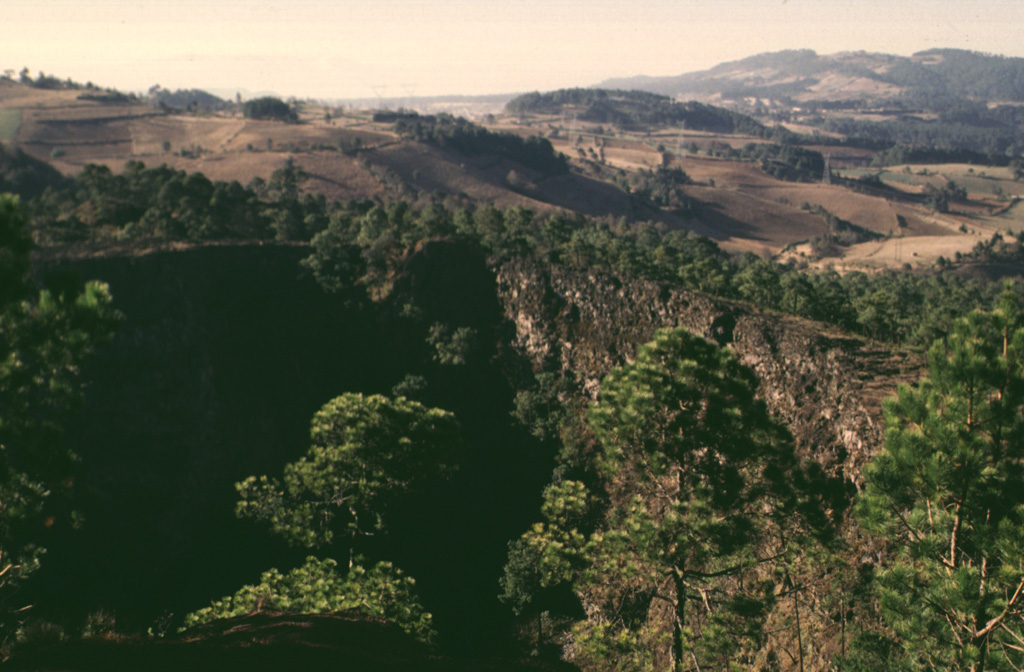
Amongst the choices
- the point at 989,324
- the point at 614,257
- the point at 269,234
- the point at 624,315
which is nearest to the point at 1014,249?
the point at 614,257

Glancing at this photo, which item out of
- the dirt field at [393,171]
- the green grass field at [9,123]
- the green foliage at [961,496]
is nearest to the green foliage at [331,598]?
the green foliage at [961,496]

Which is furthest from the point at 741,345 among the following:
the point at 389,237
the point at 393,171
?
the point at 393,171

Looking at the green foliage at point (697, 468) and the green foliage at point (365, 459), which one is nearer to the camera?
the green foliage at point (697, 468)

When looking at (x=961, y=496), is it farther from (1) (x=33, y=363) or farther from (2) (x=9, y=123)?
(2) (x=9, y=123)

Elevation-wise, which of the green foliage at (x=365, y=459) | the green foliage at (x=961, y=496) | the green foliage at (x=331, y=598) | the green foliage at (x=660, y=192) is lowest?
the green foliage at (x=331, y=598)

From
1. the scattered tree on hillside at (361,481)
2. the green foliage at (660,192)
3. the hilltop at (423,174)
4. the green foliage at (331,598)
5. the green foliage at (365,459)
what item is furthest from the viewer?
the green foliage at (660,192)

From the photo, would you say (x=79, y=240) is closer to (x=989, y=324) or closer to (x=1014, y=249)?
(x=989, y=324)

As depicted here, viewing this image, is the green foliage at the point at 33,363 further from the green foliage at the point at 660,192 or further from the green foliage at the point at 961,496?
the green foliage at the point at 660,192
